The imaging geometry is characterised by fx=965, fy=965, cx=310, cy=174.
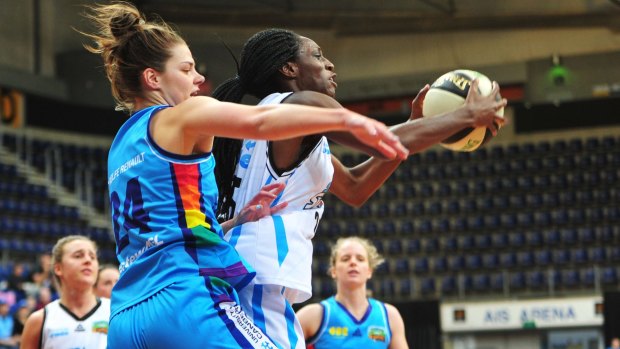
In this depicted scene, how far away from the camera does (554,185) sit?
72.7ft

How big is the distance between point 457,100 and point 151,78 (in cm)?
108

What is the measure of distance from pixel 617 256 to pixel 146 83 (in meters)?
19.2

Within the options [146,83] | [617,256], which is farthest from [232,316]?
[617,256]

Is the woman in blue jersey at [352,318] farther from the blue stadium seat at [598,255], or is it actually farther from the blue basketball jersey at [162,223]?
the blue stadium seat at [598,255]

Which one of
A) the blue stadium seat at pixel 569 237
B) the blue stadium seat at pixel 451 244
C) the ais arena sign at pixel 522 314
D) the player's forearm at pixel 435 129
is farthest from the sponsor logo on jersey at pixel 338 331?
the blue stadium seat at pixel 569 237

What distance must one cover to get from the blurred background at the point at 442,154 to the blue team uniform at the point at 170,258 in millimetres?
16416

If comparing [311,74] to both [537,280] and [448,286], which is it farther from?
[448,286]

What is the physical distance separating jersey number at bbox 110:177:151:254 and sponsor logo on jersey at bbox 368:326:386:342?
12.7 feet

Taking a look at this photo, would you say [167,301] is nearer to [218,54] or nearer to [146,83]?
[146,83]

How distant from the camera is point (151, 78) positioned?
3008mm

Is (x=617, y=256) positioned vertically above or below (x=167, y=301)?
above

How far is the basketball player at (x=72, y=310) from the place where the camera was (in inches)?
230

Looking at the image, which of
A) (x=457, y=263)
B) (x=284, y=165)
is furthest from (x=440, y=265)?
(x=284, y=165)

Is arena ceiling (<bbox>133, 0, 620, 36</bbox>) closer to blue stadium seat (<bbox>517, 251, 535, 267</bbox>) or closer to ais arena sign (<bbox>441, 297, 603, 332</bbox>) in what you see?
blue stadium seat (<bbox>517, 251, 535, 267</bbox>)
